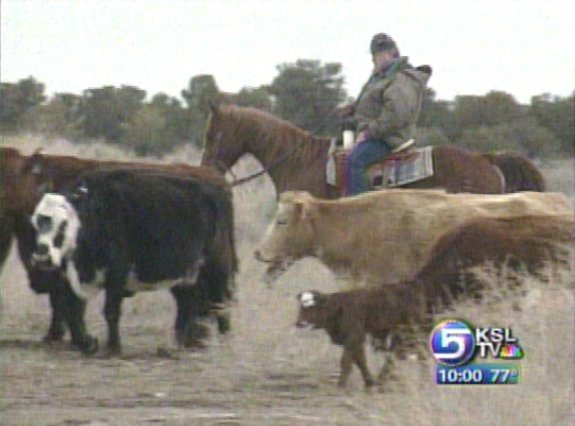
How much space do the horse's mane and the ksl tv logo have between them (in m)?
5.37

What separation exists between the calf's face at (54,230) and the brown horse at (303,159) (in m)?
3.20

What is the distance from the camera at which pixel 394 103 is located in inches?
514

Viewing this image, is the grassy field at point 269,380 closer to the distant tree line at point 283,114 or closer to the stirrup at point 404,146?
the stirrup at point 404,146

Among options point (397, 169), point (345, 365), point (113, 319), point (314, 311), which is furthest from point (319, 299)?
point (397, 169)

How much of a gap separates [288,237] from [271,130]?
366 cm

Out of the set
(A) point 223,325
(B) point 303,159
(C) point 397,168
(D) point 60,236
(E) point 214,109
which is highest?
(E) point 214,109

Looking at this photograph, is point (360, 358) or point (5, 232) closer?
point (360, 358)

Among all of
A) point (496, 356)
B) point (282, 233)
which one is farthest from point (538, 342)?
point (282, 233)

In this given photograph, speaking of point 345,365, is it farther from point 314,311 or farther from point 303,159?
point 303,159

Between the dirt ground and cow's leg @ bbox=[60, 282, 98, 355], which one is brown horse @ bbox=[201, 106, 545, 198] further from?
cow's leg @ bbox=[60, 282, 98, 355]

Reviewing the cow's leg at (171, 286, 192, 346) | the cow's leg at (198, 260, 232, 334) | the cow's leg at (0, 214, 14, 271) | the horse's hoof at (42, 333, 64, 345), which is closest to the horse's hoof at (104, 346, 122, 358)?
the cow's leg at (171, 286, 192, 346)

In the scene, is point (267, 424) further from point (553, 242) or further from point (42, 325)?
point (42, 325)

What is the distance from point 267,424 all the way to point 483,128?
72.3 feet

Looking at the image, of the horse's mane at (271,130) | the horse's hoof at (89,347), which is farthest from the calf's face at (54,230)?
the horse's mane at (271,130)
